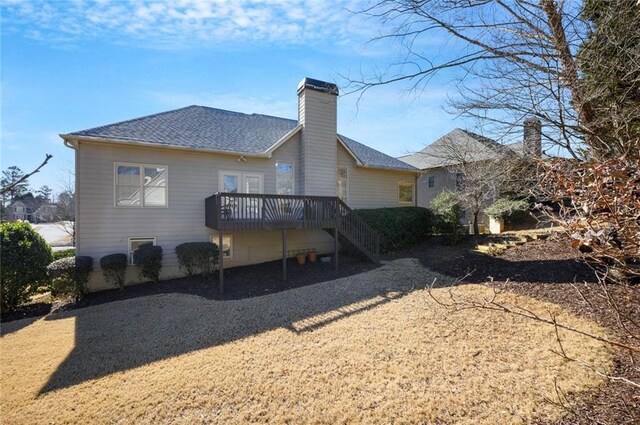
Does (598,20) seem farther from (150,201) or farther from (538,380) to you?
(150,201)

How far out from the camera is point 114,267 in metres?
8.55

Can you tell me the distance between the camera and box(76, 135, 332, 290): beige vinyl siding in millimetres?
8766

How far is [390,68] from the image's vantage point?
538 cm

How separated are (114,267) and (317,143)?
827cm

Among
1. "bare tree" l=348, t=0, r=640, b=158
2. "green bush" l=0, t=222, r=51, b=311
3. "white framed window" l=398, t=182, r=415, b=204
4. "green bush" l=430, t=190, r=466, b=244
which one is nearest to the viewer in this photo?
"bare tree" l=348, t=0, r=640, b=158

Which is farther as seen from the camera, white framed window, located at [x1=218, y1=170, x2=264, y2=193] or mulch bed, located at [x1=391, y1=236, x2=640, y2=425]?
white framed window, located at [x1=218, y1=170, x2=264, y2=193]

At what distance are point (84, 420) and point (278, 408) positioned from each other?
233cm

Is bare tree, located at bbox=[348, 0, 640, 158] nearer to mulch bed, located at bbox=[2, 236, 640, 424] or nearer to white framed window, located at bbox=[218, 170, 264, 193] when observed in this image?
mulch bed, located at bbox=[2, 236, 640, 424]

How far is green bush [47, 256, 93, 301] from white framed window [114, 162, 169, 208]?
1.98 meters

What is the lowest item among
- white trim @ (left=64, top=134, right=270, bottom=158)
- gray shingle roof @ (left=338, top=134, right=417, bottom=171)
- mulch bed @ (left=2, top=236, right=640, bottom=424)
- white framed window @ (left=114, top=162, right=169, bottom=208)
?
mulch bed @ (left=2, top=236, right=640, bottom=424)

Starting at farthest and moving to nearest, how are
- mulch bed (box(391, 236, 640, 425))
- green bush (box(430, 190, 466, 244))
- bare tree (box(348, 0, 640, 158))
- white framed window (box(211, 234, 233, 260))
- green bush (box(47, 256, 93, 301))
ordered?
green bush (box(430, 190, 466, 244)), white framed window (box(211, 234, 233, 260)), green bush (box(47, 256, 93, 301)), bare tree (box(348, 0, 640, 158)), mulch bed (box(391, 236, 640, 425))

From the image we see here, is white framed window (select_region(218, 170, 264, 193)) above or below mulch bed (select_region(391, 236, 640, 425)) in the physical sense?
above

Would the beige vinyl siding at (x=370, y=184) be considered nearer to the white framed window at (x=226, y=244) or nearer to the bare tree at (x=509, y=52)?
the white framed window at (x=226, y=244)

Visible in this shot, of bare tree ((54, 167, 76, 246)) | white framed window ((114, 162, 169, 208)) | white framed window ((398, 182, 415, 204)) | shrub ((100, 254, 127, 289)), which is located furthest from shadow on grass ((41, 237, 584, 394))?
bare tree ((54, 167, 76, 246))
